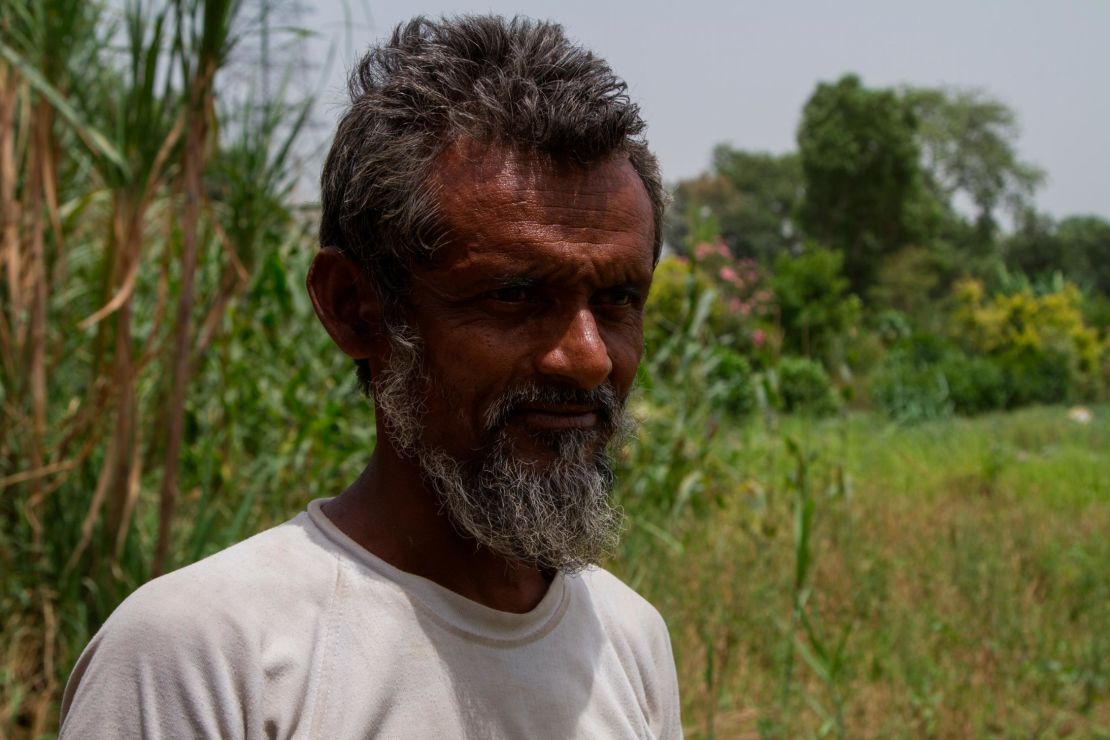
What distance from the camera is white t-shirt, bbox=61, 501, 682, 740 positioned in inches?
42.7

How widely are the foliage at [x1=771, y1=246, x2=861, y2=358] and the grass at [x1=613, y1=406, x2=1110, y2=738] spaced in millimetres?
10033

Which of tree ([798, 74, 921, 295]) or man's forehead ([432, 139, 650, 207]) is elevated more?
tree ([798, 74, 921, 295])

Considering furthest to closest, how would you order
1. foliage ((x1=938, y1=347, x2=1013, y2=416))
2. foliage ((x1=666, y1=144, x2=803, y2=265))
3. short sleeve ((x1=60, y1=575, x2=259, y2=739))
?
foliage ((x1=666, y1=144, x2=803, y2=265)) → foliage ((x1=938, y1=347, x2=1013, y2=416)) → short sleeve ((x1=60, y1=575, x2=259, y2=739))

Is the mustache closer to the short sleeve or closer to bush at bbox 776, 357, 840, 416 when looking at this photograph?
the short sleeve

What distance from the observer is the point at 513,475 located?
1.34 m

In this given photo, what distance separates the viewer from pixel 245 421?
14.9 feet

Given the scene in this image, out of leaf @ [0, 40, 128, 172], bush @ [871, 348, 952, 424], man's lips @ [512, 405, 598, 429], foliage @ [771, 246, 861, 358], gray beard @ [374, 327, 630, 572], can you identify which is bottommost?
bush @ [871, 348, 952, 424]


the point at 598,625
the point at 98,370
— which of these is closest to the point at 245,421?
the point at 98,370

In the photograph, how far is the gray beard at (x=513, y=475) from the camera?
4.35 ft

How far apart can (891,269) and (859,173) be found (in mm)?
3431

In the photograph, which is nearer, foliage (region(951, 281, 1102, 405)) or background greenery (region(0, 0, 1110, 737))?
background greenery (region(0, 0, 1110, 737))

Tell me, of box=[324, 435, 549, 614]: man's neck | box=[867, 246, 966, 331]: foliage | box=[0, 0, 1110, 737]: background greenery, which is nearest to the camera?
box=[324, 435, 549, 614]: man's neck

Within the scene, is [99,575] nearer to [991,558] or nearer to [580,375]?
[580,375]

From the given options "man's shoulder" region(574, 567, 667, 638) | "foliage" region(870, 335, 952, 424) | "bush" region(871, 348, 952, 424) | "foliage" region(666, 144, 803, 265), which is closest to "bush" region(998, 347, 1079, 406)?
"foliage" region(870, 335, 952, 424)
